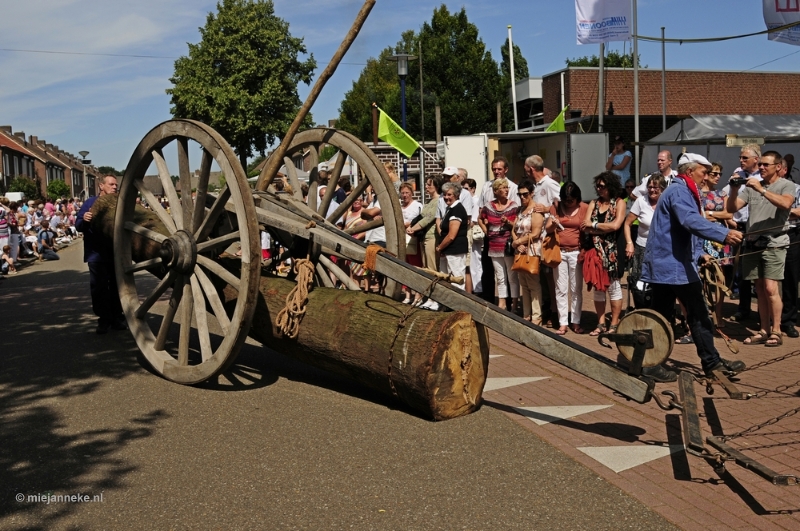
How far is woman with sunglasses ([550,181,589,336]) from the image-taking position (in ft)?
28.7

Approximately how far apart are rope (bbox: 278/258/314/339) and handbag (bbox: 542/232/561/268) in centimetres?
329

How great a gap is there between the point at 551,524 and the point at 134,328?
4.50 metres

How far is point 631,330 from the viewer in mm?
5227

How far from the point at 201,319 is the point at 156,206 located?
4.01 ft

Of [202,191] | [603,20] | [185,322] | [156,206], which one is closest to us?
[202,191]

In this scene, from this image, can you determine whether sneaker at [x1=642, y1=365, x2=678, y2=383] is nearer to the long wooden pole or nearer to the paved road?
the paved road

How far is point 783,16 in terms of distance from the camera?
41.1ft

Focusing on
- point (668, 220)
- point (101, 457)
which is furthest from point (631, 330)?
point (101, 457)

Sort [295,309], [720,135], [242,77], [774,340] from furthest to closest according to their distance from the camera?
1. [242,77]
2. [720,135]
3. [774,340]
4. [295,309]

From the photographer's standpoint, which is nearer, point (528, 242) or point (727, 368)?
point (727, 368)

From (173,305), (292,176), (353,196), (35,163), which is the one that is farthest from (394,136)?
(35,163)

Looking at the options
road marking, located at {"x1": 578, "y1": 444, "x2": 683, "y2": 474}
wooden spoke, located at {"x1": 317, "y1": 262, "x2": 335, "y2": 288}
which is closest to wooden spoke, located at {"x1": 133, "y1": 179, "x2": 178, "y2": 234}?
wooden spoke, located at {"x1": 317, "y1": 262, "x2": 335, "y2": 288}

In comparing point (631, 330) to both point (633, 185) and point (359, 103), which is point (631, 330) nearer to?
point (633, 185)

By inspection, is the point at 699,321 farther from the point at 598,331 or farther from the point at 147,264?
the point at 147,264
